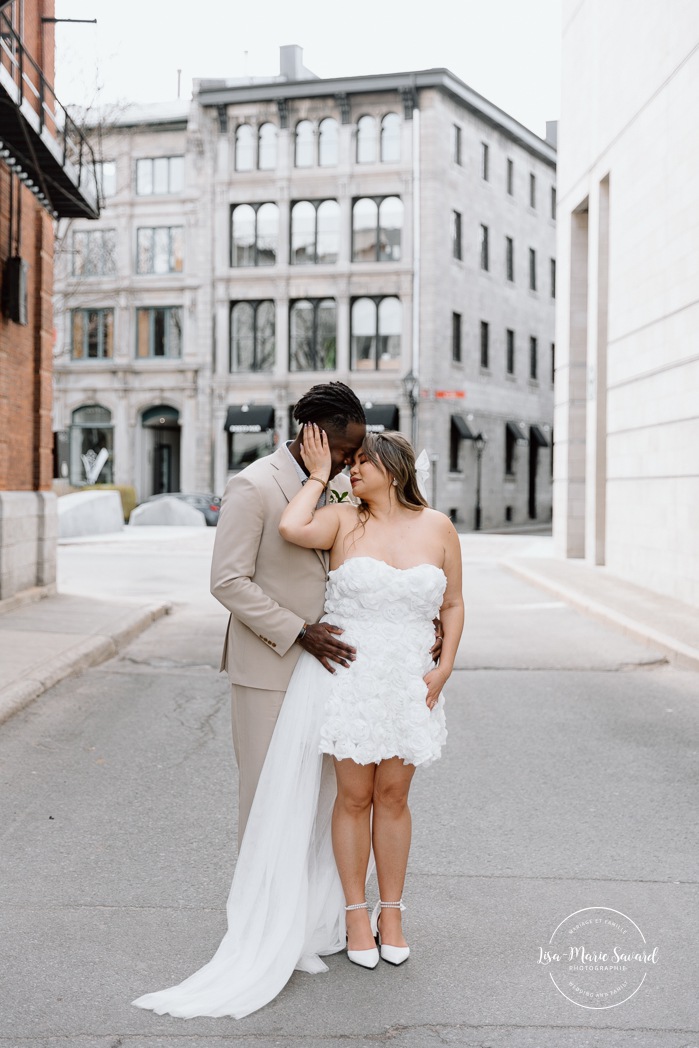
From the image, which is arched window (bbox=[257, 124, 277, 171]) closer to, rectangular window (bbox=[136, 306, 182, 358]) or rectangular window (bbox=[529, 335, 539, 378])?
rectangular window (bbox=[136, 306, 182, 358])

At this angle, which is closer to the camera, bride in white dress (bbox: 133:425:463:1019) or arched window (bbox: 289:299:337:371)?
bride in white dress (bbox: 133:425:463:1019)

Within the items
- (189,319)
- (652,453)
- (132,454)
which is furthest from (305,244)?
(652,453)

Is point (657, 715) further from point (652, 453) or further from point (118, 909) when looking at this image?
point (652, 453)

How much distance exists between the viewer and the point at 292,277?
147 feet

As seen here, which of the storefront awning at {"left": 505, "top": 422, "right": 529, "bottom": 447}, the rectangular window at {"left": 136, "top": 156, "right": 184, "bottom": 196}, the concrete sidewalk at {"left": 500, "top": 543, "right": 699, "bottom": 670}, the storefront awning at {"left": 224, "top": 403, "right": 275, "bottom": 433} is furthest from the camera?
the storefront awning at {"left": 505, "top": 422, "right": 529, "bottom": 447}

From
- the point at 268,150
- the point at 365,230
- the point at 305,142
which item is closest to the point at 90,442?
the point at 268,150

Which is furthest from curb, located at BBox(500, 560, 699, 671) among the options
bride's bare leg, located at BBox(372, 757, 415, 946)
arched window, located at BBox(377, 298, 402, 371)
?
arched window, located at BBox(377, 298, 402, 371)

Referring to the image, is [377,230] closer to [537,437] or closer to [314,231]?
[314,231]

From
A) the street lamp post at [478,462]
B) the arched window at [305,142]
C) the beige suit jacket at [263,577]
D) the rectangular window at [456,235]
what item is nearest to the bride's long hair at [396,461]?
the beige suit jacket at [263,577]

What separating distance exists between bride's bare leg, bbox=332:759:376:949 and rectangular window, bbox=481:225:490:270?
44911 mm

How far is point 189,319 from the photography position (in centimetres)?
4600

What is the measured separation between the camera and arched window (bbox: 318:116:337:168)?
4466cm

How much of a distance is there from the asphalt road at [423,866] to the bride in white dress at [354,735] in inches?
6.9

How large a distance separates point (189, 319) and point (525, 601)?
3209 centimetres
